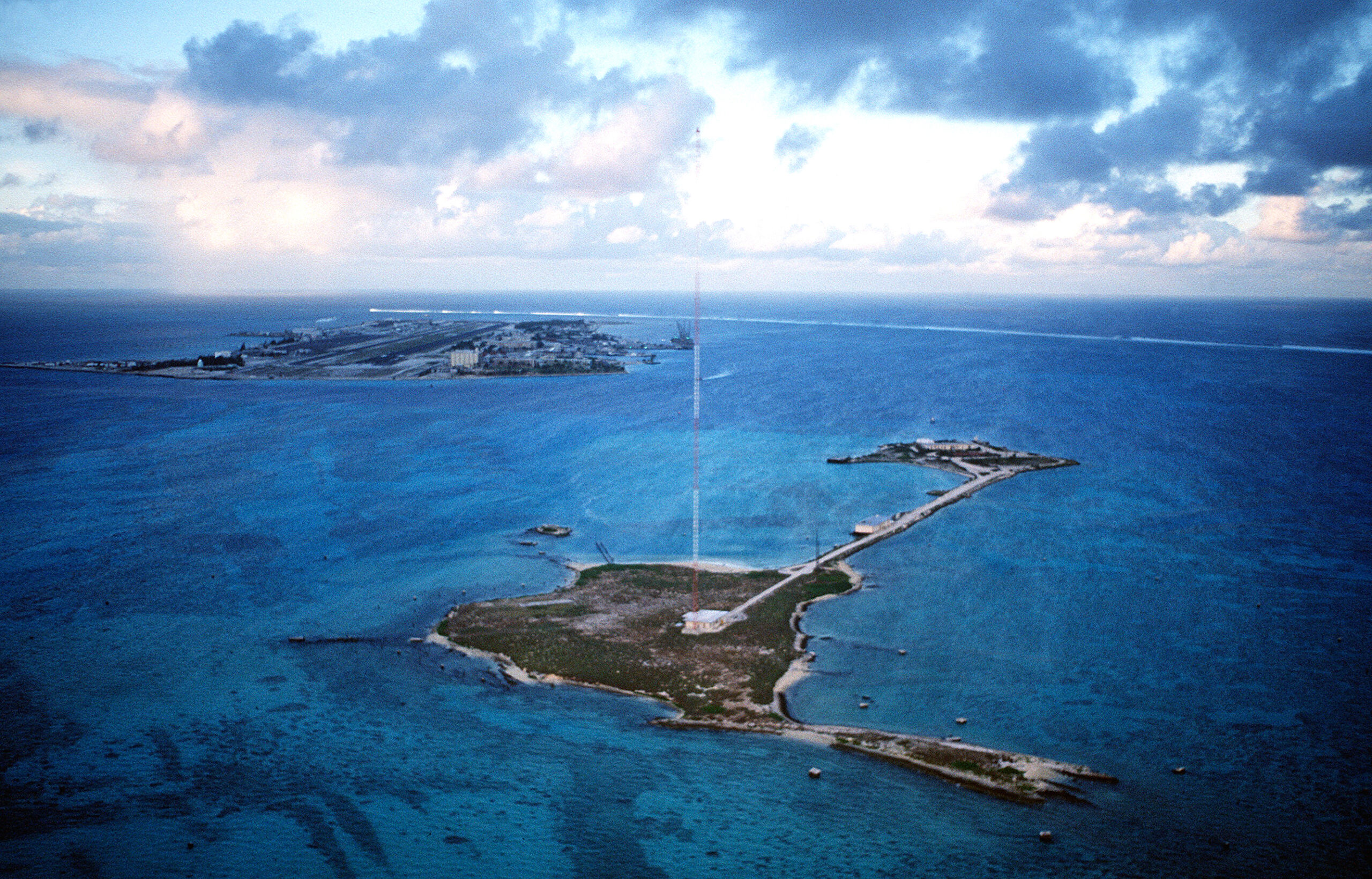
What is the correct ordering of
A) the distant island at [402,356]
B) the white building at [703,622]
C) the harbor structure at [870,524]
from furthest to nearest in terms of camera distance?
the distant island at [402,356]
the harbor structure at [870,524]
the white building at [703,622]

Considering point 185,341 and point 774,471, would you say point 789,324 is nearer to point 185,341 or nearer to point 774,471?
point 185,341

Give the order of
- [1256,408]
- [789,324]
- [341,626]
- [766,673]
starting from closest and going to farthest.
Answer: [766,673]
[341,626]
[1256,408]
[789,324]

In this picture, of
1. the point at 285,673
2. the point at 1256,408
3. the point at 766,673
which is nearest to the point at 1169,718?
the point at 766,673

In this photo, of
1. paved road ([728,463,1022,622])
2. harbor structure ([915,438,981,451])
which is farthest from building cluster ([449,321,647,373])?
paved road ([728,463,1022,622])

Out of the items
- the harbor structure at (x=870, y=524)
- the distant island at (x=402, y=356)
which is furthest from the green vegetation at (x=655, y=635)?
the distant island at (x=402, y=356)

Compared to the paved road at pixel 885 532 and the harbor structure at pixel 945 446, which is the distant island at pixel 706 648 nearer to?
the paved road at pixel 885 532
